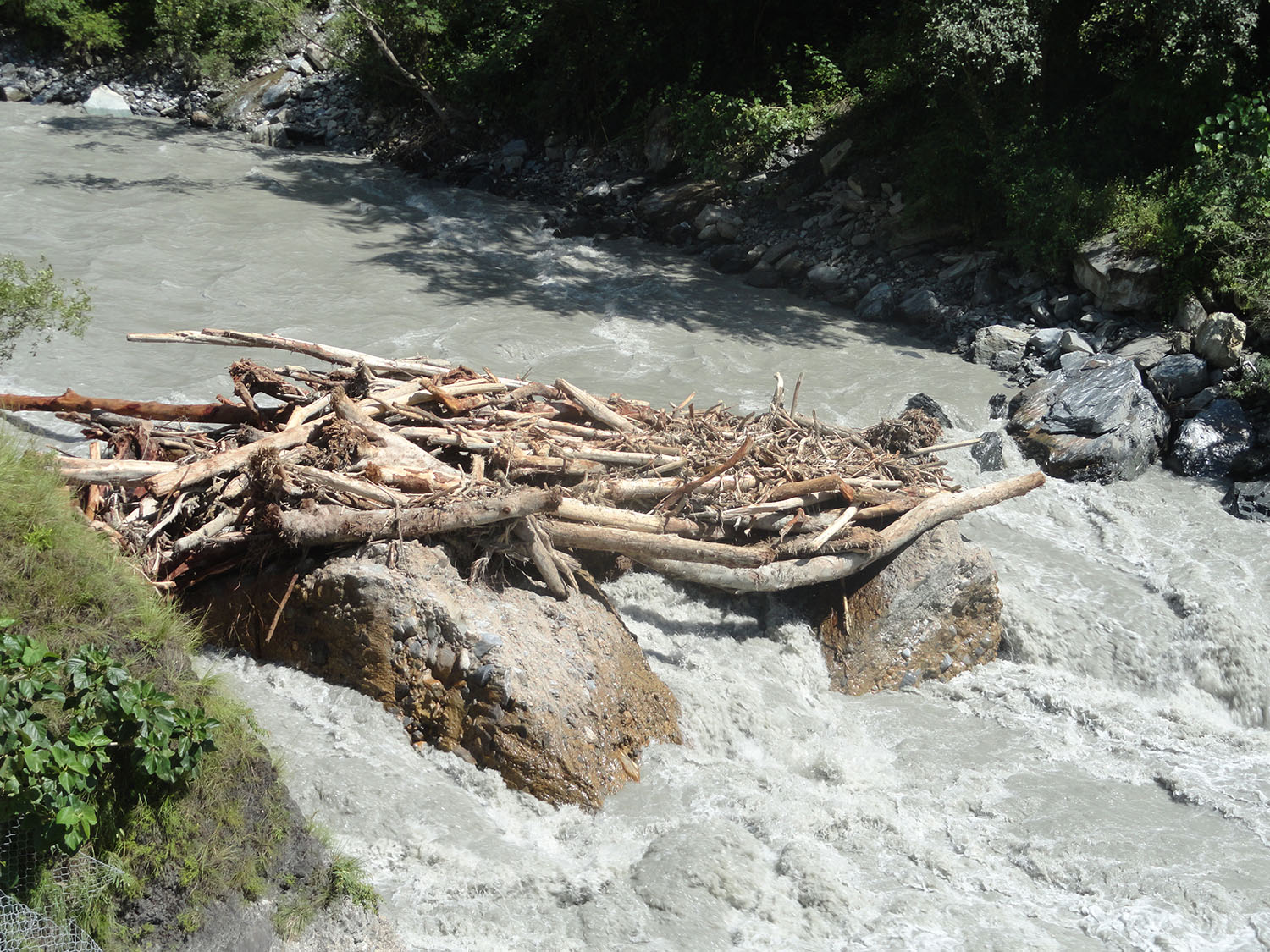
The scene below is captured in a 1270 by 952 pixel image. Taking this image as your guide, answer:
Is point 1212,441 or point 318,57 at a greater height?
point 318,57

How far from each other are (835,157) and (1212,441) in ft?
25.3

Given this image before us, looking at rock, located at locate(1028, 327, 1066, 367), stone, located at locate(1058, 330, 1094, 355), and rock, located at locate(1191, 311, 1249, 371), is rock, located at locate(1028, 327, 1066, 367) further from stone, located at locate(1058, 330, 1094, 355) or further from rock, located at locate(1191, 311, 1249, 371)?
rock, located at locate(1191, 311, 1249, 371)

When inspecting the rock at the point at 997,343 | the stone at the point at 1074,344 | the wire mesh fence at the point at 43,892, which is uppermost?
the wire mesh fence at the point at 43,892

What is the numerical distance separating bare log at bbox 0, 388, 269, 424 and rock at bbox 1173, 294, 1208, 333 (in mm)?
10334

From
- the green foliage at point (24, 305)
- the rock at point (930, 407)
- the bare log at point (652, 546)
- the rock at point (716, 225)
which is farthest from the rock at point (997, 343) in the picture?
the green foliage at point (24, 305)

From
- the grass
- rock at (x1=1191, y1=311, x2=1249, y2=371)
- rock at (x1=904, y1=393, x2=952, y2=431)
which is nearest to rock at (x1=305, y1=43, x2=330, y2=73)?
rock at (x1=904, y1=393, x2=952, y2=431)

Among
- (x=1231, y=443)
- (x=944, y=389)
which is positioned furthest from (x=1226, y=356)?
(x=944, y=389)

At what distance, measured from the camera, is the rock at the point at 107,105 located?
68.3 feet

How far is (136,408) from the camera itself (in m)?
6.18

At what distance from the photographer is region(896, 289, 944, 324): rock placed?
1395 centimetres

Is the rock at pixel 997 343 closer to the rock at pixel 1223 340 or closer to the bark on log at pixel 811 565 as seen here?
the rock at pixel 1223 340

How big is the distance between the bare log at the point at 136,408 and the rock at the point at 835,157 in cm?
1210

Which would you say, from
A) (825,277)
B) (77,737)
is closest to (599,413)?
(77,737)

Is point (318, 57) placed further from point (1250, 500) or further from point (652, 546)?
point (652, 546)
